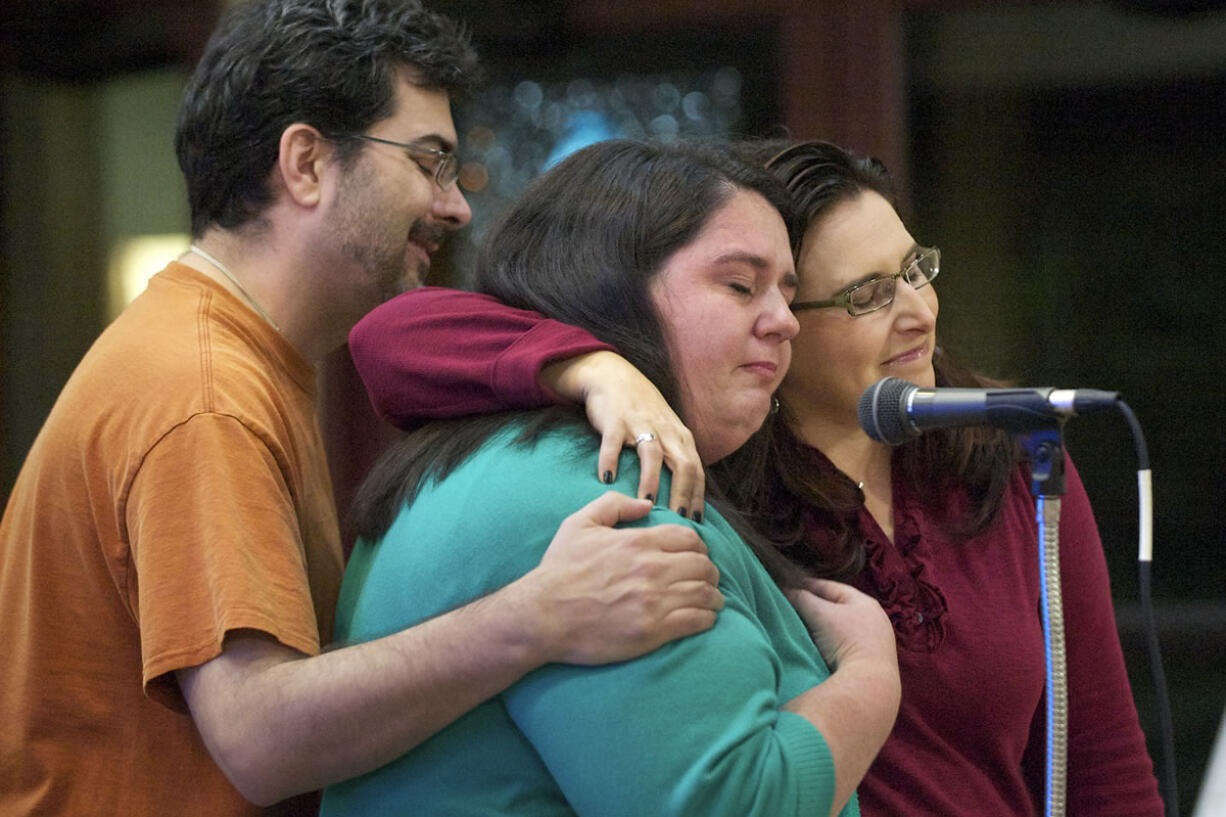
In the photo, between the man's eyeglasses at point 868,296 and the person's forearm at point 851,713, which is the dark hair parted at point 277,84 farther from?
the person's forearm at point 851,713

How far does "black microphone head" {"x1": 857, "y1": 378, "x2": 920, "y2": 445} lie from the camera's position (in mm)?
1400

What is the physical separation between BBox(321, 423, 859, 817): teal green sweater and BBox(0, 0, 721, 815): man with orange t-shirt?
32mm

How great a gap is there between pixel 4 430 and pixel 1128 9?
3.04 meters

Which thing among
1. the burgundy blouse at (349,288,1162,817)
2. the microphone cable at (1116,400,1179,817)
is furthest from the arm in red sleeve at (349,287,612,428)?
the microphone cable at (1116,400,1179,817)

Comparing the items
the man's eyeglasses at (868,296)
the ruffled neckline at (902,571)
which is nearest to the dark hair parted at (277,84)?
the man's eyeglasses at (868,296)

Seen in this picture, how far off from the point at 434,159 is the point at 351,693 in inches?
38.2

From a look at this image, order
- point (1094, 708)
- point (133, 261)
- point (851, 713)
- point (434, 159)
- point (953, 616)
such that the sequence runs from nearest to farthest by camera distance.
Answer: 1. point (851, 713)
2. point (953, 616)
3. point (1094, 708)
4. point (434, 159)
5. point (133, 261)

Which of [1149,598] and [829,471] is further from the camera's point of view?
[829,471]

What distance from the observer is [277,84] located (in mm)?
2037

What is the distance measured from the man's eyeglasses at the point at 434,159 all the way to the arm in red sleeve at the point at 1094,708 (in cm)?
100

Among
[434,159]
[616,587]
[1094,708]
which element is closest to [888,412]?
[616,587]

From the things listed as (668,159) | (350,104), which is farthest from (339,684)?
(350,104)

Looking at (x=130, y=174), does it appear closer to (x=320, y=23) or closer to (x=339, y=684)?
(x=320, y=23)

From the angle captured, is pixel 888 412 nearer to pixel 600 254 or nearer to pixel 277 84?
pixel 600 254
